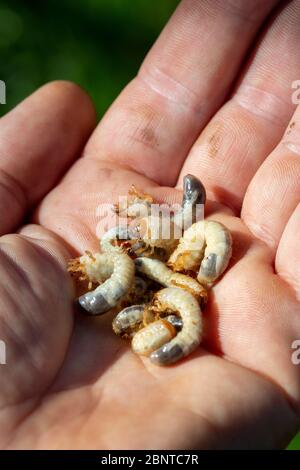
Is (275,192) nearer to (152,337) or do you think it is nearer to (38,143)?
(152,337)

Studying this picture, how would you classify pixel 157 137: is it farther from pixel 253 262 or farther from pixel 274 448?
pixel 274 448

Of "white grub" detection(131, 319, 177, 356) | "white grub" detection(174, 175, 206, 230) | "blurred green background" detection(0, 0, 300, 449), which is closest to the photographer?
"white grub" detection(131, 319, 177, 356)

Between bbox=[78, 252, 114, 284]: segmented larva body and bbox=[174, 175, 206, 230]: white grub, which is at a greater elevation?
bbox=[174, 175, 206, 230]: white grub

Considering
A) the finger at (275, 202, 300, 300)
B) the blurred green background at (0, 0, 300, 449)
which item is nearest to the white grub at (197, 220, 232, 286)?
the finger at (275, 202, 300, 300)

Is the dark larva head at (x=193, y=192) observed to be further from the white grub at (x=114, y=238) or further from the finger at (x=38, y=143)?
the finger at (x=38, y=143)

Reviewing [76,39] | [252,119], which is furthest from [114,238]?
[76,39]

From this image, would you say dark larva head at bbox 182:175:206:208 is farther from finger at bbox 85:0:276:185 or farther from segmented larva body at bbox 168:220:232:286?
finger at bbox 85:0:276:185

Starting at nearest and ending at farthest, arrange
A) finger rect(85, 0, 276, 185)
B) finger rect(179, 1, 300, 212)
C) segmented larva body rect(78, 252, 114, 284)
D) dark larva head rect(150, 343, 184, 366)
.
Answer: dark larva head rect(150, 343, 184, 366), segmented larva body rect(78, 252, 114, 284), finger rect(179, 1, 300, 212), finger rect(85, 0, 276, 185)
